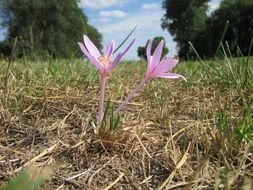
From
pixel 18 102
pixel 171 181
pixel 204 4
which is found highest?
pixel 204 4

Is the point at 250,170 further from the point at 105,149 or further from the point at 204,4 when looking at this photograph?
the point at 204,4

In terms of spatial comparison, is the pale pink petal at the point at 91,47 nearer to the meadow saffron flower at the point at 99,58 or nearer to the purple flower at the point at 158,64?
the meadow saffron flower at the point at 99,58

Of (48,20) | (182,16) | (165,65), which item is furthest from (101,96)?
(48,20)

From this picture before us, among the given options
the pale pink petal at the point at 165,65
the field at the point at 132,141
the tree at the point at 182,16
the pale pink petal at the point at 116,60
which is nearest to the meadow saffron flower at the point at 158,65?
the pale pink petal at the point at 165,65

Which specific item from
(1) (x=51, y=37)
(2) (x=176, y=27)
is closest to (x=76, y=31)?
(1) (x=51, y=37)

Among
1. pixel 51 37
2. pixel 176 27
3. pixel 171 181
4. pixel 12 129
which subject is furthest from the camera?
pixel 51 37

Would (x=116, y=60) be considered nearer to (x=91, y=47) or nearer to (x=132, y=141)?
(x=91, y=47)

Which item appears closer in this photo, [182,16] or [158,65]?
[158,65]

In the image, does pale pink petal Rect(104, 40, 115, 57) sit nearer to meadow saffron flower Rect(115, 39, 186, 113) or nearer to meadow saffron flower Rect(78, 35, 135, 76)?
meadow saffron flower Rect(78, 35, 135, 76)

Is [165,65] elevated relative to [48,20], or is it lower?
lower
